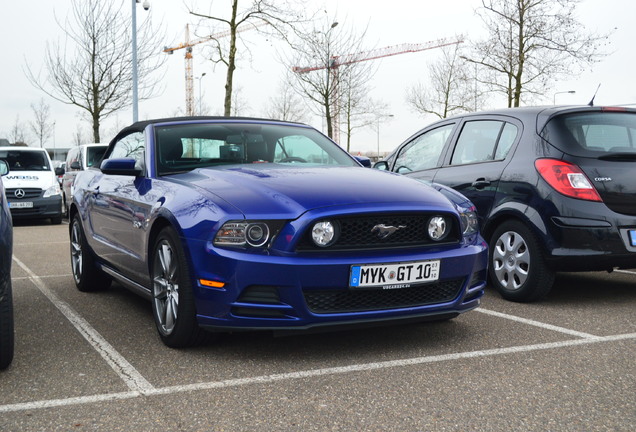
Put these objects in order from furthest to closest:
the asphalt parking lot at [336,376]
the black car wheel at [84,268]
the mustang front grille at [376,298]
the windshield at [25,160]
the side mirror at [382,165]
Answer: the windshield at [25,160], the black car wheel at [84,268], the side mirror at [382,165], the mustang front grille at [376,298], the asphalt parking lot at [336,376]

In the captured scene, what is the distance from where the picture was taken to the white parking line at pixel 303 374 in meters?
3.31

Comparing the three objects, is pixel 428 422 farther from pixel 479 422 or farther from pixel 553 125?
pixel 553 125

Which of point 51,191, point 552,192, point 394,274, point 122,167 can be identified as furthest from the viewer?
point 51,191

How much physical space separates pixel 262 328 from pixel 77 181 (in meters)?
3.71

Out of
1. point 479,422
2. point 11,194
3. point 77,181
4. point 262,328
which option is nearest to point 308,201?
point 262,328

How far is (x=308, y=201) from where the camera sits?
3.93 meters

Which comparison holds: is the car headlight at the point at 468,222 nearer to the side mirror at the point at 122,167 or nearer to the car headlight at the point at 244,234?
the car headlight at the point at 244,234

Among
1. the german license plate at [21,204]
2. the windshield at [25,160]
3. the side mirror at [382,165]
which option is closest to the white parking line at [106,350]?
the side mirror at [382,165]

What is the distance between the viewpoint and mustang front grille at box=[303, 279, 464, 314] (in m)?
3.87

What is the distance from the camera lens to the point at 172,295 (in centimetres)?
425

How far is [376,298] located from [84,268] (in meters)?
3.27

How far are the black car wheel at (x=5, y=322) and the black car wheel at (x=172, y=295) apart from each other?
873 millimetres

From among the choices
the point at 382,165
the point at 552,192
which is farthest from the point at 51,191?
the point at 552,192

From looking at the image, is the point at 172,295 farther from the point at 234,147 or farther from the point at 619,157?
the point at 619,157
